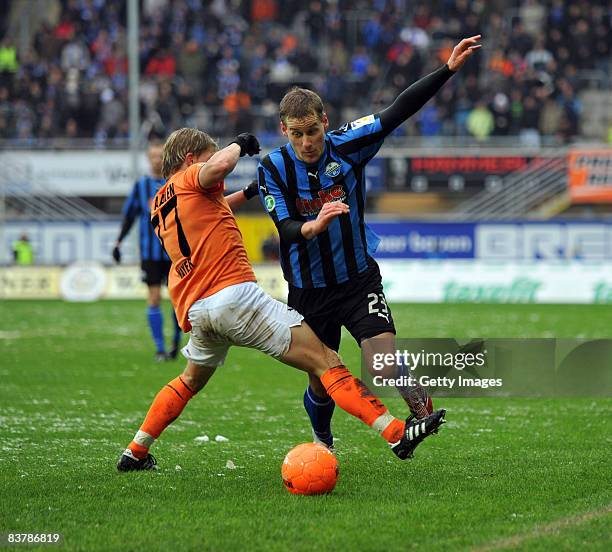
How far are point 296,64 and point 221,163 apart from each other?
75.5ft

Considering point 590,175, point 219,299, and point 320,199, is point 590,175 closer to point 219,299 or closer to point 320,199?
point 320,199

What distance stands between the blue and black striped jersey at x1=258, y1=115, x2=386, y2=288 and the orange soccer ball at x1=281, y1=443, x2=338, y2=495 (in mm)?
1003

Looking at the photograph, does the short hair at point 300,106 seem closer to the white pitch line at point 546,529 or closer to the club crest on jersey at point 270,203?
the club crest on jersey at point 270,203

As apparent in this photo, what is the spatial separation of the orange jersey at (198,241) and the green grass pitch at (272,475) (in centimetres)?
108

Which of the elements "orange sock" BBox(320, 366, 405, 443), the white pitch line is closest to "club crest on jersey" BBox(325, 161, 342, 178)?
"orange sock" BBox(320, 366, 405, 443)

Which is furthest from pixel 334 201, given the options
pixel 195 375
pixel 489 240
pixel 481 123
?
pixel 481 123

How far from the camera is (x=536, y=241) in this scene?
2473cm

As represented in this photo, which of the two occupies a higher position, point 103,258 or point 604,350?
point 604,350

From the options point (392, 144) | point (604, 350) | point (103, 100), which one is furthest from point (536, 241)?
point (604, 350)

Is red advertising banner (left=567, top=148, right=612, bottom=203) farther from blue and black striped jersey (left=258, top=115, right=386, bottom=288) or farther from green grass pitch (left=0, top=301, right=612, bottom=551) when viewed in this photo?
blue and black striped jersey (left=258, top=115, right=386, bottom=288)

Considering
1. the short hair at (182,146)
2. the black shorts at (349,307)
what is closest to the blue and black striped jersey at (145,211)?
the black shorts at (349,307)

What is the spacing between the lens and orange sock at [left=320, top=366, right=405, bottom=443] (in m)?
5.89

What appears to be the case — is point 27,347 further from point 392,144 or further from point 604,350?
point 392,144

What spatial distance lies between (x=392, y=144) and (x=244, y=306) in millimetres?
20539
